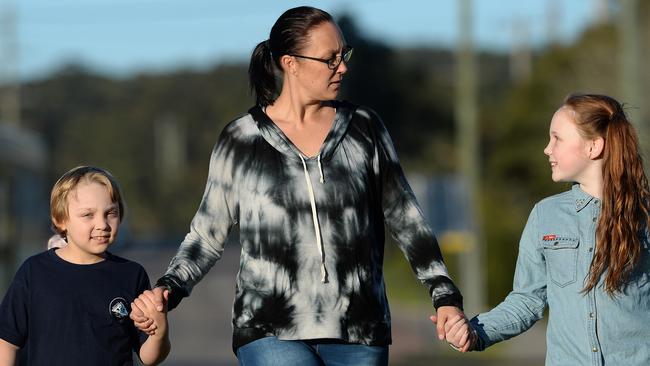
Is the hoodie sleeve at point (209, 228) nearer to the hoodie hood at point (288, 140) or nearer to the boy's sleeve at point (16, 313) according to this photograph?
the hoodie hood at point (288, 140)

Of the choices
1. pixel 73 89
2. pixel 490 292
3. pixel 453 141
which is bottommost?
pixel 490 292

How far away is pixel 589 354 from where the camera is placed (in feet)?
17.4

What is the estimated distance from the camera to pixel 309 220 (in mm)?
5336

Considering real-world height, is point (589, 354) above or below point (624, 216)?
below

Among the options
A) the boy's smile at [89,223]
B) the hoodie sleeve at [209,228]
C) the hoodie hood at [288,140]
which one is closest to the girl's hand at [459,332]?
the hoodie hood at [288,140]

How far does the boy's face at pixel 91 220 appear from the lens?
5.57m

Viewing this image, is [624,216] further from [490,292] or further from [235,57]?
[235,57]

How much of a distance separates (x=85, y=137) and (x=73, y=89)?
31.3 ft

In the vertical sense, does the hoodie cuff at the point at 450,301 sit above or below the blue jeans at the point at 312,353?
above

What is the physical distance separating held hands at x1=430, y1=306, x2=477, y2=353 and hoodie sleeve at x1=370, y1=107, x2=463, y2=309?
0.08 meters

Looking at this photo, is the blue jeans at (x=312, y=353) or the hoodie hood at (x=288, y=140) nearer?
the blue jeans at (x=312, y=353)

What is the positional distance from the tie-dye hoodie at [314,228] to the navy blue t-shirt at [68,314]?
0.71 ft

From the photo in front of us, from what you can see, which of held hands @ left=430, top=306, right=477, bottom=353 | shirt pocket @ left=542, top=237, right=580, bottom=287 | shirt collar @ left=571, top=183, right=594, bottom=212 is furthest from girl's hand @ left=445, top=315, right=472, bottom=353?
shirt collar @ left=571, top=183, right=594, bottom=212

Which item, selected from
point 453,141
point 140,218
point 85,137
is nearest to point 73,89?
point 85,137
